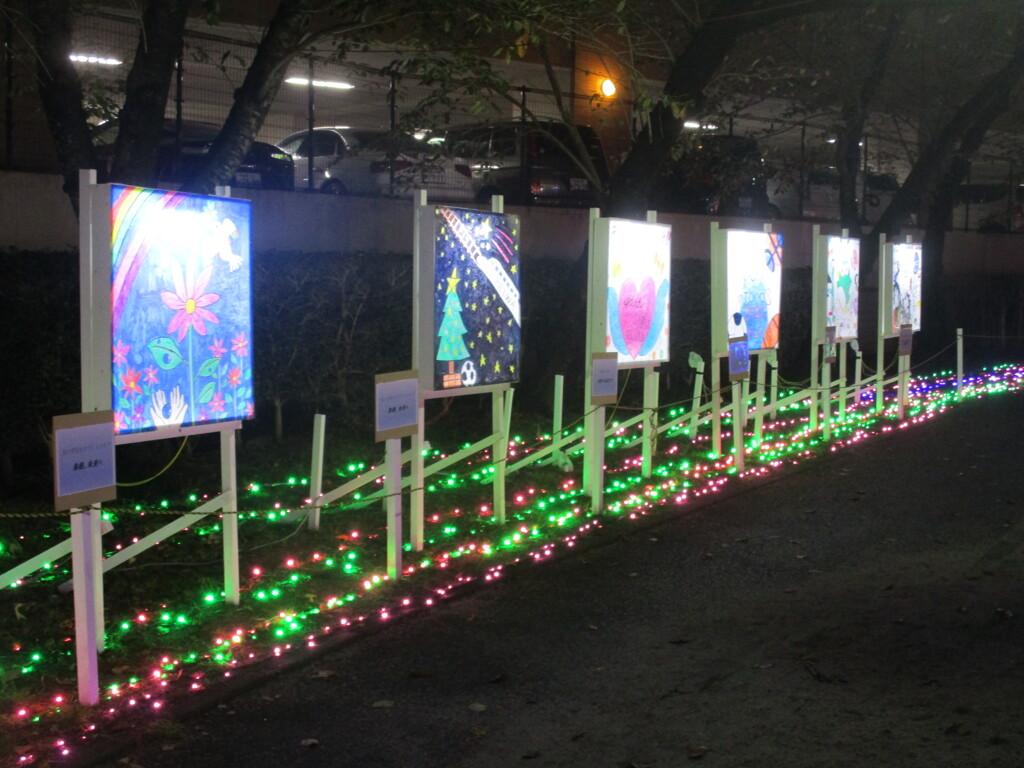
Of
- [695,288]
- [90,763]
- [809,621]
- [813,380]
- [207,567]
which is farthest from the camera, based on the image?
[695,288]

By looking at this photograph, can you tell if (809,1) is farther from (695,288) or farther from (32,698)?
(32,698)

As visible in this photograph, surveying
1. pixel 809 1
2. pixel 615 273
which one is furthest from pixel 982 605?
pixel 809 1

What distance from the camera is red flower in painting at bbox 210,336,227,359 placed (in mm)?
6574

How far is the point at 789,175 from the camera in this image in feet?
71.6

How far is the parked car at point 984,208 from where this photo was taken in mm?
30469

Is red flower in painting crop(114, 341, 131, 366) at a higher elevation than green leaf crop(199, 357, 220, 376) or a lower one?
higher

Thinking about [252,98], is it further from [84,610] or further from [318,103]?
[318,103]

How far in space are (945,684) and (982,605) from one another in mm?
1510

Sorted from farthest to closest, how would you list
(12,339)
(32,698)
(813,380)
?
1. (813,380)
2. (12,339)
3. (32,698)

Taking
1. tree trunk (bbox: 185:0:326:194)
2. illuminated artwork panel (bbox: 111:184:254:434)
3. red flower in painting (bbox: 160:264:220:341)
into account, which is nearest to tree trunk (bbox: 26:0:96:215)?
tree trunk (bbox: 185:0:326:194)

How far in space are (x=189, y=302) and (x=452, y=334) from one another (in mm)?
2411

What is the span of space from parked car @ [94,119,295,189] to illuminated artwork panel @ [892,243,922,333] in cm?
838

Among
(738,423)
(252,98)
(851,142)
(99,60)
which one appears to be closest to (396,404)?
(252,98)

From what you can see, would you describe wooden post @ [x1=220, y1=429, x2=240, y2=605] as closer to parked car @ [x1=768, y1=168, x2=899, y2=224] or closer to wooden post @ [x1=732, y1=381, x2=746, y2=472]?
wooden post @ [x1=732, y1=381, x2=746, y2=472]
